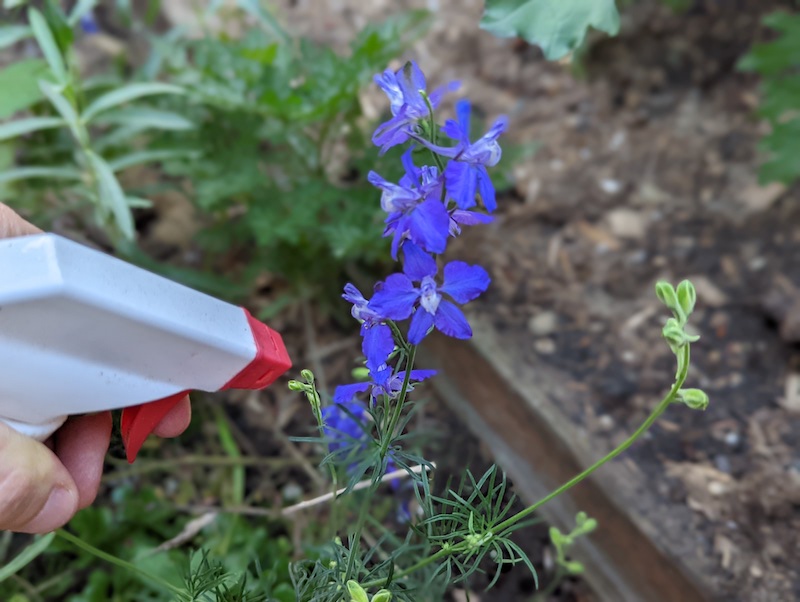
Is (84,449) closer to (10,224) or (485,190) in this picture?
(10,224)

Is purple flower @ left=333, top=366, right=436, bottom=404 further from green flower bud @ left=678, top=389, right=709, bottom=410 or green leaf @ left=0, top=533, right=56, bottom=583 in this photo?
green leaf @ left=0, top=533, right=56, bottom=583

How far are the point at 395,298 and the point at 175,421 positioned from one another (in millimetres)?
438

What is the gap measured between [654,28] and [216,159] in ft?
4.12

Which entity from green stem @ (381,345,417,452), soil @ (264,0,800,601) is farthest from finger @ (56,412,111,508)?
soil @ (264,0,800,601)

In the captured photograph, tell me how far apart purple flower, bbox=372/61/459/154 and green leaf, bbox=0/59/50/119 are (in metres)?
1.01

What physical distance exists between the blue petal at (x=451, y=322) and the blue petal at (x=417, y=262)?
35 millimetres

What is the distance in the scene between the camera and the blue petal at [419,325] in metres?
0.73

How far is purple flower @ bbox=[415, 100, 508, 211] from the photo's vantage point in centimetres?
72

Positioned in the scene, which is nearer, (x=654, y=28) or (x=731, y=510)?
(x=731, y=510)

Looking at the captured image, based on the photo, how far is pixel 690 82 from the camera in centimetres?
210

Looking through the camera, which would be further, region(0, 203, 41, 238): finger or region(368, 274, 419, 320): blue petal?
region(0, 203, 41, 238): finger

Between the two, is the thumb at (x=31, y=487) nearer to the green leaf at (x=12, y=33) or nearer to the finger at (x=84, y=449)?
the finger at (x=84, y=449)

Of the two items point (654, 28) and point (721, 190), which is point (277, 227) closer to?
point (721, 190)

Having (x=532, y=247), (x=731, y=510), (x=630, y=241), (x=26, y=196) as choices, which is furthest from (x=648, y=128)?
(x=26, y=196)
